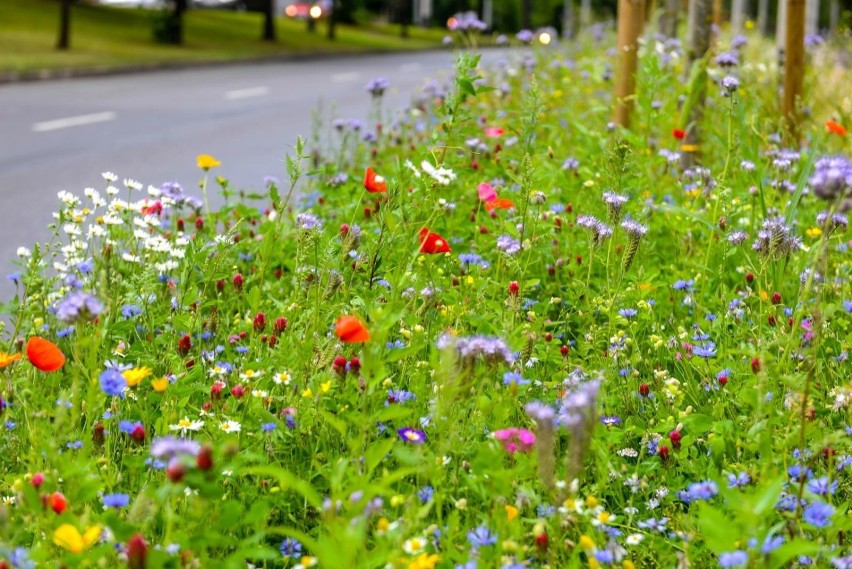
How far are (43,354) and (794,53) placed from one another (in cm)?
580

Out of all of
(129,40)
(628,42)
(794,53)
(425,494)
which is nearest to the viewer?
(425,494)

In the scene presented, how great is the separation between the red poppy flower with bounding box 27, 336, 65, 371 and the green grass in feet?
51.8

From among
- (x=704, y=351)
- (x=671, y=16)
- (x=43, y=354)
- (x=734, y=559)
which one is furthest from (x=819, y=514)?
(x=671, y=16)

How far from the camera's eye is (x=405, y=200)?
3.74 meters

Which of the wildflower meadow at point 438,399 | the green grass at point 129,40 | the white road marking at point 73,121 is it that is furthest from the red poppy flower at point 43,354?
the green grass at point 129,40

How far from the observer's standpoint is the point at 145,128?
468 inches

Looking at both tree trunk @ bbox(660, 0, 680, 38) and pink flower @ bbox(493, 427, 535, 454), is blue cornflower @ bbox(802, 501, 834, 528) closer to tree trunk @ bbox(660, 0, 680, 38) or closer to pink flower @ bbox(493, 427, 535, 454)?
pink flower @ bbox(493, 427, 535, 454)

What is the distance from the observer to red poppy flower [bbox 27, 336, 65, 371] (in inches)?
102

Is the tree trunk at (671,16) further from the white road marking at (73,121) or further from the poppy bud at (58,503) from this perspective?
the poppy bud at (58,503)

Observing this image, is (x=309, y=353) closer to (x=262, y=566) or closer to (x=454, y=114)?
(x=262, y=566)

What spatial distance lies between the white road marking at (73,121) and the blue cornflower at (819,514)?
419 inches

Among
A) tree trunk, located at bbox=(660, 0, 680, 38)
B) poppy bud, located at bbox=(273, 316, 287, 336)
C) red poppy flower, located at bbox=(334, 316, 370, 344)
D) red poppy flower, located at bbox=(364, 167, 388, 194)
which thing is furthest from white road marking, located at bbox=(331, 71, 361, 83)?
red poppy flower, located at bbox=(334, 316, 370, 344)

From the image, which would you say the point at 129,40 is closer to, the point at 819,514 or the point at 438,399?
the point at 438,399

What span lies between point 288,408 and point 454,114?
1396mm
